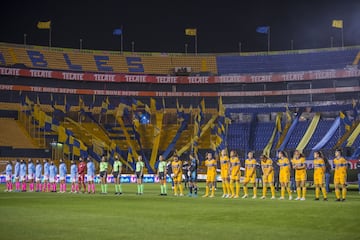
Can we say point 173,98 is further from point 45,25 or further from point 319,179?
point 319,179

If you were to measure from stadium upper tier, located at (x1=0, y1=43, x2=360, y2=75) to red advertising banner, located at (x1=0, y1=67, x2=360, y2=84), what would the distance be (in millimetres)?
2059

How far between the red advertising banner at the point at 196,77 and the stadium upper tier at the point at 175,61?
81.1 inches

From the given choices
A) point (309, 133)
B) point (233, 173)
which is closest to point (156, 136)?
point (309, 133)

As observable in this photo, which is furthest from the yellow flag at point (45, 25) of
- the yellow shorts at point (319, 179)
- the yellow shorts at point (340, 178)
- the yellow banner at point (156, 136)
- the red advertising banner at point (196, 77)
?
the yellow shorts at point (340, 178)

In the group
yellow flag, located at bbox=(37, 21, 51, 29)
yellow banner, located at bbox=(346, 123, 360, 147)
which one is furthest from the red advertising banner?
yellow banner, located at bbox=(346, 123, 360, 147)

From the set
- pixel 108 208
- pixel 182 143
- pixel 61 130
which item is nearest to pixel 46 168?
pixel 108 208

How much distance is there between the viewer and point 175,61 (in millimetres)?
85812

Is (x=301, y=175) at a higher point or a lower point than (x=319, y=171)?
lower

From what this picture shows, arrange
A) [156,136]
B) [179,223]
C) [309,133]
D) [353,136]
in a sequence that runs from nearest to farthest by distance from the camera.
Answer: [179,223] → [353,136] → [156,136] → [309,133]

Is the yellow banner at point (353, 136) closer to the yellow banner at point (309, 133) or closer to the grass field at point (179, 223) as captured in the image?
the yellow banner at point (309, 133)

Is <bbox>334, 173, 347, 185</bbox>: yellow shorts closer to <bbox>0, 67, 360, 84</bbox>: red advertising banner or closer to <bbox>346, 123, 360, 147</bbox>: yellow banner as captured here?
<bbox>346, 123, 360, 147</bbox>: yellow banner

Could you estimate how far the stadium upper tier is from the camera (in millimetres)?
79688

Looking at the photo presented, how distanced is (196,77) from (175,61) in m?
5.22

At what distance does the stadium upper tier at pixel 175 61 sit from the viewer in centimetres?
7969
